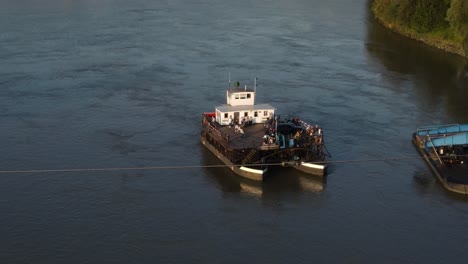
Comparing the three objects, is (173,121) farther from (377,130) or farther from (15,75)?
(15,75)

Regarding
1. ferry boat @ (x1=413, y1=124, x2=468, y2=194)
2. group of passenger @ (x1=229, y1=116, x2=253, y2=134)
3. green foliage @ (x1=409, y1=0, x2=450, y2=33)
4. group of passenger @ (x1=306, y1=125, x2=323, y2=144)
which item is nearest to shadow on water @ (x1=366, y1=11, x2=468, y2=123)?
green foliage @ (x1=409, y1=0, x2=450, y2=33)

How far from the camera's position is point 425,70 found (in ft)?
222

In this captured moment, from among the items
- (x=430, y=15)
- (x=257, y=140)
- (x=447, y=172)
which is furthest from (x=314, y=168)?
(x=430, y=15)

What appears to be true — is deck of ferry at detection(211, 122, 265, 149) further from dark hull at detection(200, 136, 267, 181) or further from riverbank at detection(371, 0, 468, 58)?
riverbank at detection(371, 0, 468, 58)

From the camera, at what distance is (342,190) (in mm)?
39156

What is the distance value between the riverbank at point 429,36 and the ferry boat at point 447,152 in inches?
1134

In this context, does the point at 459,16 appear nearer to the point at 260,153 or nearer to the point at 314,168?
the point at 314,168

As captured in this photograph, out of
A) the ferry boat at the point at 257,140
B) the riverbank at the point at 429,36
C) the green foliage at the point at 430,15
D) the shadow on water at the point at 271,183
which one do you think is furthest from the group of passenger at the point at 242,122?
the green foliage at the point at 430,15

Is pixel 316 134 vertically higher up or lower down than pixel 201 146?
higher up

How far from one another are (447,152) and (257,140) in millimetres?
11845

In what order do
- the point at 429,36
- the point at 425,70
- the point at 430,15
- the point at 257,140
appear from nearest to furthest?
1. the point at 257,140
2. the point at 425,70
3. the point at 430,15
4. the point at 429,36

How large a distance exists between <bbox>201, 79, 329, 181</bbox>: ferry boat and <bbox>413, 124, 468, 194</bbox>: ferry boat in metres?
6.42

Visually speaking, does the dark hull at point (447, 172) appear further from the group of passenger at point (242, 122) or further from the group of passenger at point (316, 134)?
the group of passenger at point (242, 122)

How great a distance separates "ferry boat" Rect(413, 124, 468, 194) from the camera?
129ft
